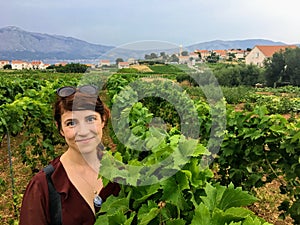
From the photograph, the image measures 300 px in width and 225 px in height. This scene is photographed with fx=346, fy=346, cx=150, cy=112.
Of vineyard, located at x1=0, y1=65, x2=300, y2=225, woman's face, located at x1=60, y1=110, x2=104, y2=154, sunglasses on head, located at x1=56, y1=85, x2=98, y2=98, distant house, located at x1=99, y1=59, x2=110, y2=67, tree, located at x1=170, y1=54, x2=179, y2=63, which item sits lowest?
vineyard, located at x1=0, y1=65, x2=300, y2=225

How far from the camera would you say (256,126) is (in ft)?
14.0

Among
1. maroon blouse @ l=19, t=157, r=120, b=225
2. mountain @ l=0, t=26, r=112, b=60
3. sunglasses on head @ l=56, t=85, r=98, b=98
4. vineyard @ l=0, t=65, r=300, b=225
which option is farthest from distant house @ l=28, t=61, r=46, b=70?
maroon blouse @ l=19, t=157, r=120, b=225

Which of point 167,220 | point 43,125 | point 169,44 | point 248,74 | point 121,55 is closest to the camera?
point 167,220

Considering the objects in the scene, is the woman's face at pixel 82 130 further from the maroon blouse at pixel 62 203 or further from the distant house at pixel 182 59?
the distant house at pixel 182 59

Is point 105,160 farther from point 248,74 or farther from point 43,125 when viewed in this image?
point 248,74

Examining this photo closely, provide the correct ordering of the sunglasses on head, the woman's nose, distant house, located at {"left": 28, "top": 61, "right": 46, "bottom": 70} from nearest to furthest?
the woman's nose → the sunglasses on head → distant house, located at {"left": 28, "top": 61, "right": 46, "bottom": 70}

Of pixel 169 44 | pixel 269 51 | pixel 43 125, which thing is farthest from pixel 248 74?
pixel 169 44

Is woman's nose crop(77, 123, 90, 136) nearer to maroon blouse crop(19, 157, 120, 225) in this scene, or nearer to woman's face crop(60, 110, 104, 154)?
woman's face crop(60, 110, 104, 154)

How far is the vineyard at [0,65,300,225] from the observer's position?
61.9 inches

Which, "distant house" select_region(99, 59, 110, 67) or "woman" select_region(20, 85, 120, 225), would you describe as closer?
"woman" select_region(20, 85, 120, 225)

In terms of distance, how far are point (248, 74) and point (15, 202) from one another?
175 ft

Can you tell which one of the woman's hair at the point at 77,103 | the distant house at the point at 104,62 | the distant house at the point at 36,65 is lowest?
the distant house at the point at 36,65

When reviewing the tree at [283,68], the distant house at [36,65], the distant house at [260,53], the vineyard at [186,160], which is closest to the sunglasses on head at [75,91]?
the vineyard at [186,160]

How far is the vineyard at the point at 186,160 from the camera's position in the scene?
61.9 inches
